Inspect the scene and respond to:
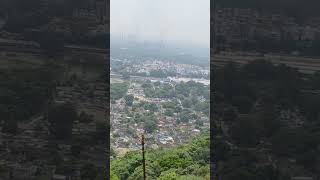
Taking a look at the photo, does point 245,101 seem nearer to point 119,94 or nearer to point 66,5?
point 66,5

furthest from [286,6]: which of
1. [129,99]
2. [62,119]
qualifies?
[129,99]

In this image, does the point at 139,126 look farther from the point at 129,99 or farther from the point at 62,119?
the point at 62,119

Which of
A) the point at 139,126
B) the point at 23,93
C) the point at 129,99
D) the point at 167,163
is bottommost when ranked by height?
the point at 167,163

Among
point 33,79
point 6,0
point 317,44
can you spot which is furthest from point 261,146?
point 6,0

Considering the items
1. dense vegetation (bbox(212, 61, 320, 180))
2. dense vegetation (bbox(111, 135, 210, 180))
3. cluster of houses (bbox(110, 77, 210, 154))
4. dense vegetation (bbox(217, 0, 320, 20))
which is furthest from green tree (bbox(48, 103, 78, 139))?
dense vegetation (bbox(111, 135, 210, 180))

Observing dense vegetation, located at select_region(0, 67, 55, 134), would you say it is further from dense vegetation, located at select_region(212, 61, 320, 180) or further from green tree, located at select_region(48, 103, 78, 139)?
dense vegetation, located at select_region(212, 61, 320, 180)
